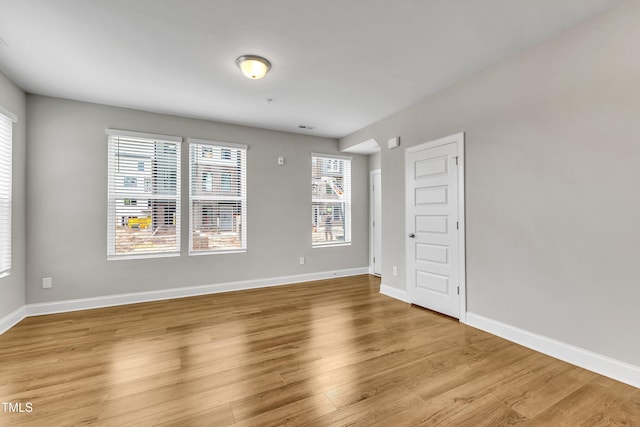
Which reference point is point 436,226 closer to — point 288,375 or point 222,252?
point 288,375

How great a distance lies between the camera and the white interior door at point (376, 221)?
574 cm

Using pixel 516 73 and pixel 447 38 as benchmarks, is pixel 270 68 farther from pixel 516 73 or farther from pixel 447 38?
pixel 516 73

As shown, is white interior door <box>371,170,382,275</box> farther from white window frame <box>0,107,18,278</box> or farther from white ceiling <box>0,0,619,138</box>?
white window frame <box>0,107,18,278</box>

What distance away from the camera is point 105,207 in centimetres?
388

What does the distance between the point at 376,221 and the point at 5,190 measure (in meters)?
5.42

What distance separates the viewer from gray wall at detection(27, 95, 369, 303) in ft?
11.7

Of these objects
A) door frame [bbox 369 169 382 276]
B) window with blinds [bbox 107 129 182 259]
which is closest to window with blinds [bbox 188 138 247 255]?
window with blinds [bbox 107 129 182 259]

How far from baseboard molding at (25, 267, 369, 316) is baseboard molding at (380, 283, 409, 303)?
1.31 metres

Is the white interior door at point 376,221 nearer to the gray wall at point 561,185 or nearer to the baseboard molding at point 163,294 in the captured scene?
the baseboard molding at point 163,294

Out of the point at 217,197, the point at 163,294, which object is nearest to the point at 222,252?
the point at 217,197

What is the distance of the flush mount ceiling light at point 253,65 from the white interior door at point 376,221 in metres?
3.47

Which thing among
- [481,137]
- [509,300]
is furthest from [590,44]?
[509,300]

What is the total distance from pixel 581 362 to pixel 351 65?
3337 millimetres

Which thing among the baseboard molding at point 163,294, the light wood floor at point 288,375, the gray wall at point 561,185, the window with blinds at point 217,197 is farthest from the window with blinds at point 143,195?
the gray wall at point 561,185
